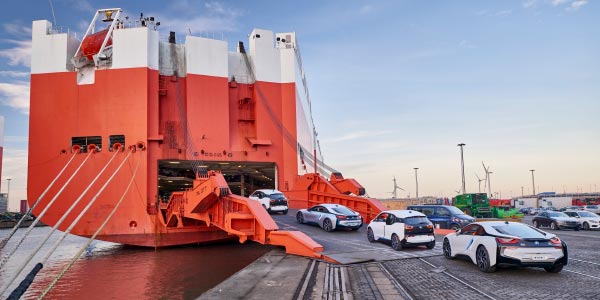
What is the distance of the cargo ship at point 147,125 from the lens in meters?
26.6

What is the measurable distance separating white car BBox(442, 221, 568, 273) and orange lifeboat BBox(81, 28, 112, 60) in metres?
26.5

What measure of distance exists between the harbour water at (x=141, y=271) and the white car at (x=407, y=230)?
7290 mm

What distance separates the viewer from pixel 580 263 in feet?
44.4

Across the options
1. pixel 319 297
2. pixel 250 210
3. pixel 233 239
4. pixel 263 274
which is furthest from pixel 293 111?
pixel 319 297

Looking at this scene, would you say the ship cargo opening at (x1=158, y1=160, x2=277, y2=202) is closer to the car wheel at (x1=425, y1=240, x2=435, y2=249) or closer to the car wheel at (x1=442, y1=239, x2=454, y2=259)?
the car wheel at (x1=425, y1=240, x2=435, y2=249)

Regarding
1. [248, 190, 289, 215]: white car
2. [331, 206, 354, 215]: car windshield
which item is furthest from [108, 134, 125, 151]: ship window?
[331, 206, 354, 215]: car windshield

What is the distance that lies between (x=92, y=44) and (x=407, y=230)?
24278 millimetres

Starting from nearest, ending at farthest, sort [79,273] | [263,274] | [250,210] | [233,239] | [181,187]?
[263,274], [250,210], [79,273], [233,239], [181,187]

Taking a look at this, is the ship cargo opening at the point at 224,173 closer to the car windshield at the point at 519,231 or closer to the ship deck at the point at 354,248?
the ship deck at the point at 354,248

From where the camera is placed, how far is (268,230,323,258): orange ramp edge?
15.4 metres

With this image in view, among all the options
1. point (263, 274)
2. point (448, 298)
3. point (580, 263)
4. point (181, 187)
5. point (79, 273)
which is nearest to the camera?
point (448, 298)

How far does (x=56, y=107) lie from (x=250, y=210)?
17527 millimetres

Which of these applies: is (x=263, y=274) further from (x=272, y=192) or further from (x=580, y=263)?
(x=272, y=192)

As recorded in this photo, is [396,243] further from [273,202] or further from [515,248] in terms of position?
[273,202]
